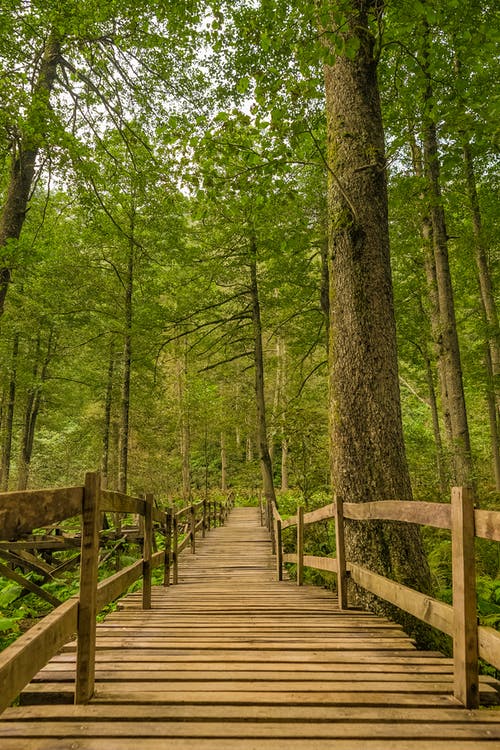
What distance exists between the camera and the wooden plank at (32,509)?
1.72 m

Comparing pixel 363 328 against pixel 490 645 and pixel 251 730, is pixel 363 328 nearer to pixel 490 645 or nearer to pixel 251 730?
pixel 490 645

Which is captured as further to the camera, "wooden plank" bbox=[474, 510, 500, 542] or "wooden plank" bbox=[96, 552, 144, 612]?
"wooden plank" bbox=[96, 552, 144, 612]

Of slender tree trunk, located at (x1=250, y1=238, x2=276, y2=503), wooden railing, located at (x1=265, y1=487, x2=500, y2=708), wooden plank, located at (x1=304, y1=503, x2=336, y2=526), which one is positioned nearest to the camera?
wooden railing, located at (x1=265, y1=487, x2=500, y2=708)

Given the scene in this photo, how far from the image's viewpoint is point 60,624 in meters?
2.27

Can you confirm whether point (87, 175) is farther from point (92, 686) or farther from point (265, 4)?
point (92, 686)

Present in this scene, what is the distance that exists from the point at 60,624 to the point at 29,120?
26.4 ft

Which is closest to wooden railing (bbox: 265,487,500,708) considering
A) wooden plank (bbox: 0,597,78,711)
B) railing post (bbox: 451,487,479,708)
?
railing post (bbox: 451,487,479,708)

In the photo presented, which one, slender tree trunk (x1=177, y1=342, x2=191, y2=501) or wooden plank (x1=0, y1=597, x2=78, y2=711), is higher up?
slender tree trunk (x1=177, y1=342, x2=191, y2=501)

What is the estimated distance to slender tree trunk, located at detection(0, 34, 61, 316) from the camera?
744 cm

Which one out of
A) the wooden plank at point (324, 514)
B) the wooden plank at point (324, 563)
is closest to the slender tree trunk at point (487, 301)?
the wooden plank at point (324, 514)

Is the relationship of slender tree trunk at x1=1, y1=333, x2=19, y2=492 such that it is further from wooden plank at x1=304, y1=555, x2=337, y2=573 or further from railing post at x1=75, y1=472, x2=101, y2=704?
railing post at x1=75, y1=472, x2=101, y2=704

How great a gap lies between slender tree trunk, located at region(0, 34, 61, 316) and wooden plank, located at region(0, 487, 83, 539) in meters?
6.88

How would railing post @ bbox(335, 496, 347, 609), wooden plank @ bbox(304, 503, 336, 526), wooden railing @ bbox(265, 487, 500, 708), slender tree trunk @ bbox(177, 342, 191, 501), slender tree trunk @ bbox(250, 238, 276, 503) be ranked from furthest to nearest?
slender tree trunk @ bbox(177, 342, 191, 501) < slender tree trunk @ bbox(250, 238, 276, 503) < wooden plank @ bbox(304, 503, 336, 526) < railing post @ bbox(335, 496, 347, 609) < wooden railing @ bbox(265, 487, 500, 708)

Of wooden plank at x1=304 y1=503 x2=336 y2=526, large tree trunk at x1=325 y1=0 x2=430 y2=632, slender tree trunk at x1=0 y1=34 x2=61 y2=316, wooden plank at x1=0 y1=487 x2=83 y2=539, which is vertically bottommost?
wooden plank at x1=304 y1=503 x2=336 y2=526
